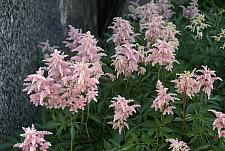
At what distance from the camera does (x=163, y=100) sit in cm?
237

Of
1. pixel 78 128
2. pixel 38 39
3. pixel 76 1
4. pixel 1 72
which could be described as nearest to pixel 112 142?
pixel 78 128

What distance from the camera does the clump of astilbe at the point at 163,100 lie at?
7.76 feet

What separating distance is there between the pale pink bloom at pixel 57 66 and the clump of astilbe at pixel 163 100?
0.42 meters

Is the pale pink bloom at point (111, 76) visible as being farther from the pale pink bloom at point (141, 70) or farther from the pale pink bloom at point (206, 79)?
the pale pink bloom at point (206, 79)

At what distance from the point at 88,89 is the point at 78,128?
24 cm

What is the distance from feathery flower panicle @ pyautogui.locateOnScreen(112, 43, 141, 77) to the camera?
2537 millimetres

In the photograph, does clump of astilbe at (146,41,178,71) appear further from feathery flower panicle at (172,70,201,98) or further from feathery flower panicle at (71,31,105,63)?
feathery flower panicle at (71,31,105,63)

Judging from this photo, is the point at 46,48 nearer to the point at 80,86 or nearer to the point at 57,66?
the point at 57,66

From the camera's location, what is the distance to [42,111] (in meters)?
2.76

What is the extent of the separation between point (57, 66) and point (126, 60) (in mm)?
344

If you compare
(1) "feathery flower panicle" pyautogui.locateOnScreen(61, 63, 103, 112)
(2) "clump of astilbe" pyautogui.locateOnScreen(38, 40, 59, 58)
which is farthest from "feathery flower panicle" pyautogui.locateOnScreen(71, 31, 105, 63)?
(2) "clump of astilbe" pyautogui.locateOnScreen(38, 40, 59, 58)

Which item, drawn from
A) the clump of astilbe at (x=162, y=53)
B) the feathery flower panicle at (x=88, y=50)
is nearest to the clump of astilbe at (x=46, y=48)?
the feathery flower panicle at (x=88, y=50)

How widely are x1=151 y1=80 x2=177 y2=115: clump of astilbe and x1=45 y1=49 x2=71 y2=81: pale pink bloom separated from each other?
423mm

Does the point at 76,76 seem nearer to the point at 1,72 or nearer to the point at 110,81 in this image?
the point at 110,81
